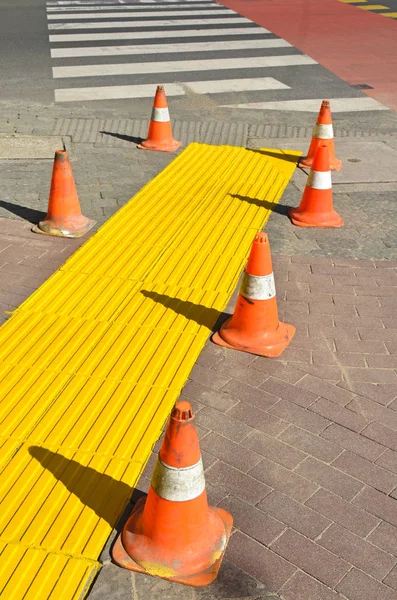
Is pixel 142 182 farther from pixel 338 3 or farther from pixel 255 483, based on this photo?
pixel 338 3

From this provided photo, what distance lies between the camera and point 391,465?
428 cm

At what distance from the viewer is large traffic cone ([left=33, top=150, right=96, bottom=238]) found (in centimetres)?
706

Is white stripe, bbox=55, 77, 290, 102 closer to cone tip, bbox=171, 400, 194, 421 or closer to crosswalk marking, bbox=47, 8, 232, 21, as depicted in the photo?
crosswalk marking, bbox=47, 8, 232, 21

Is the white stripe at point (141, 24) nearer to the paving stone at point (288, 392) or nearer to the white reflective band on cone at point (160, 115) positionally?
the white reflective band on cone at point (160, 115)

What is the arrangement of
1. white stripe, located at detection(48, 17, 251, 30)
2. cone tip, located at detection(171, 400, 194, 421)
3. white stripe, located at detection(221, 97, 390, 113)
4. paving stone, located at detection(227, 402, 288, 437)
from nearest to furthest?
cone tip, located at detection(171, 400, 194, 421) < paving stone, located at detection(227, 402, 288, 437) < white stripe, located at detection(221, 97, 390, 113) < white stripe, located at detection(48, 17, 251, 30)

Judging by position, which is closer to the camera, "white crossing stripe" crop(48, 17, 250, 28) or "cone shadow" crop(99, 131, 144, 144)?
"cone shadow" crop(99, 131, 144, 144)

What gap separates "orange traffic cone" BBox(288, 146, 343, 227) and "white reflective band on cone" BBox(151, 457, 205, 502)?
424cm

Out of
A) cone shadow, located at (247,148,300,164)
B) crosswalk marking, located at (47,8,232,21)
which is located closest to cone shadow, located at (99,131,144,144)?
cone shadow, located at (247,148,300,164)

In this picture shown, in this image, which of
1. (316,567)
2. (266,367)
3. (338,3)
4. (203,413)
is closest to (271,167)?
(266,367)

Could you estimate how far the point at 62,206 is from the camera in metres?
7.12

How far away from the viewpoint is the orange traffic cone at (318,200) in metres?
7.32

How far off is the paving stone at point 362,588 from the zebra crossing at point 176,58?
849 cm

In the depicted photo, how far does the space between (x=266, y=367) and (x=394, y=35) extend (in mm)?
13134

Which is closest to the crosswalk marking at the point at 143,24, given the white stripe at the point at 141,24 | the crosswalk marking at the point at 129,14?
the white stripe at the point at 141,24
